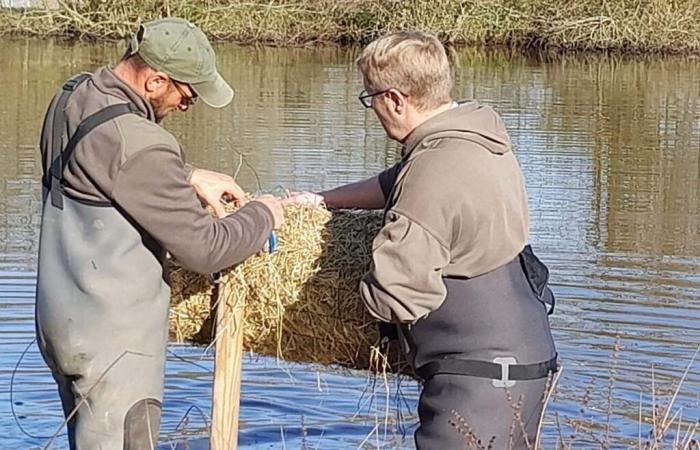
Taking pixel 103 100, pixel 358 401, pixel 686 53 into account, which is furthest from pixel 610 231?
pixel 686 53

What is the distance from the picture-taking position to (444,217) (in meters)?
3.51

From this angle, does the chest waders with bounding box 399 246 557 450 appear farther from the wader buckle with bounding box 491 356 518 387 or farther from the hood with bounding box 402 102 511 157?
the hood with bounding box 402 102 511 157

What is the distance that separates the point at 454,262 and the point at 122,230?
96 cm

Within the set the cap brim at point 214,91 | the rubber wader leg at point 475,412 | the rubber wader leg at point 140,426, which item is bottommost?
the rubber wader leg at point 140,426

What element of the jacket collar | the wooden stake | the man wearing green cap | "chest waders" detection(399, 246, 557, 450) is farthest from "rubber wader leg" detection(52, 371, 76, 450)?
"chest waders" detection(399, 246, 557, 450)

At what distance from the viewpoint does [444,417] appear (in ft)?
12.0

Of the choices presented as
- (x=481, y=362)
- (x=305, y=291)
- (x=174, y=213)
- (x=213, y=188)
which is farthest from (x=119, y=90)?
(x=481, y=362)

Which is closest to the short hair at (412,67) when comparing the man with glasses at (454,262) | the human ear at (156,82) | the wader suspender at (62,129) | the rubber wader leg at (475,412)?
the man with glasses at (454,262)

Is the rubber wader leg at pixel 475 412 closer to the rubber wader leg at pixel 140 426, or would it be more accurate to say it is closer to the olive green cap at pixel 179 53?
the rubber wader leg at pixel 140 426

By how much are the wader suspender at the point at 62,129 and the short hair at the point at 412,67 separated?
0.71 metres

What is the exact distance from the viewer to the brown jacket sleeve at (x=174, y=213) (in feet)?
11.5

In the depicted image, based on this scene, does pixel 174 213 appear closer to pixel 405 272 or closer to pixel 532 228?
pixel 405 272

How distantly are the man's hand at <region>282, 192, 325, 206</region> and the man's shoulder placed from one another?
0.88 meters

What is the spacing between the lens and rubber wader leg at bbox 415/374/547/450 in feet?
11.9
